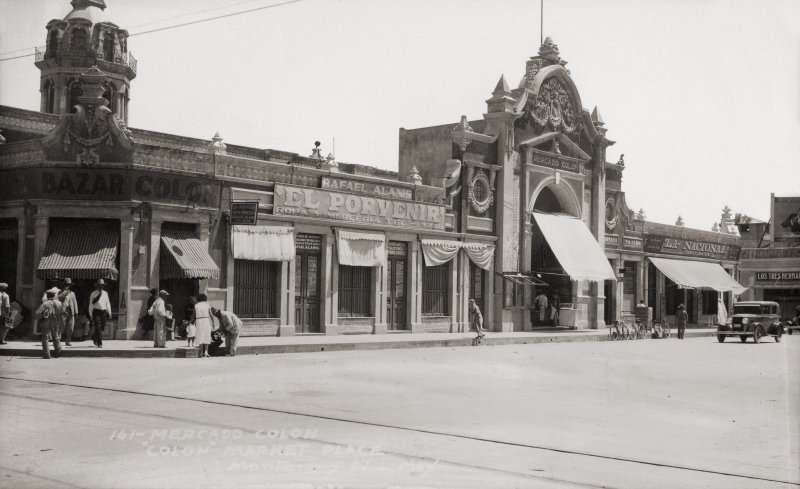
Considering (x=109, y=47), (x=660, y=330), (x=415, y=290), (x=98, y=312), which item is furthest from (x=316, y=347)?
(x=109, y=47)

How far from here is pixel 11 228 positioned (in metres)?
23.5

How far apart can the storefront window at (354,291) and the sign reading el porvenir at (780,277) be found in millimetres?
41357

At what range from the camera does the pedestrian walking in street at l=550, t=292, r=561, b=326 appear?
3744 centimetres

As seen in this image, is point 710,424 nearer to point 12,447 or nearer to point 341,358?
point 12,447

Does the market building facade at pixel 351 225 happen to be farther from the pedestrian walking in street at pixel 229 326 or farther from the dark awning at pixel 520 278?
the pedestrian walking in street at pixel 229 326

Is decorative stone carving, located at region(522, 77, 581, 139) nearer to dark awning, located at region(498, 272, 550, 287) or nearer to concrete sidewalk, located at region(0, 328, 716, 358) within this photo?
dark awning, located at region(498, 272, 550, 287)

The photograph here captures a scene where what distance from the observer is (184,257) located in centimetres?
2358

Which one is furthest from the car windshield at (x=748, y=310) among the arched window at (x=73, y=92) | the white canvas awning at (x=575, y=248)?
the arched window at (x=73, y=92)

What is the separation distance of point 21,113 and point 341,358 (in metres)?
27.6

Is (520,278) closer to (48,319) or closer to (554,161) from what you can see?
(554,161)

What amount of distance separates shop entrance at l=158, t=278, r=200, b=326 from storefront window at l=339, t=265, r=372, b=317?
5.77 m

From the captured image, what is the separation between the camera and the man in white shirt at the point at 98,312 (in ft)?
65.6

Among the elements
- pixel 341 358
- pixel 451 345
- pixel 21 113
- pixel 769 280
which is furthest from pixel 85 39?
pixel 769 280

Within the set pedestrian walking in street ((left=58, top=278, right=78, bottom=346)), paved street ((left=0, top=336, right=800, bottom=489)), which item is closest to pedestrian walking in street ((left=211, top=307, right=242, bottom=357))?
paved street ((left=0, top=336, right=800, bottom=489))
